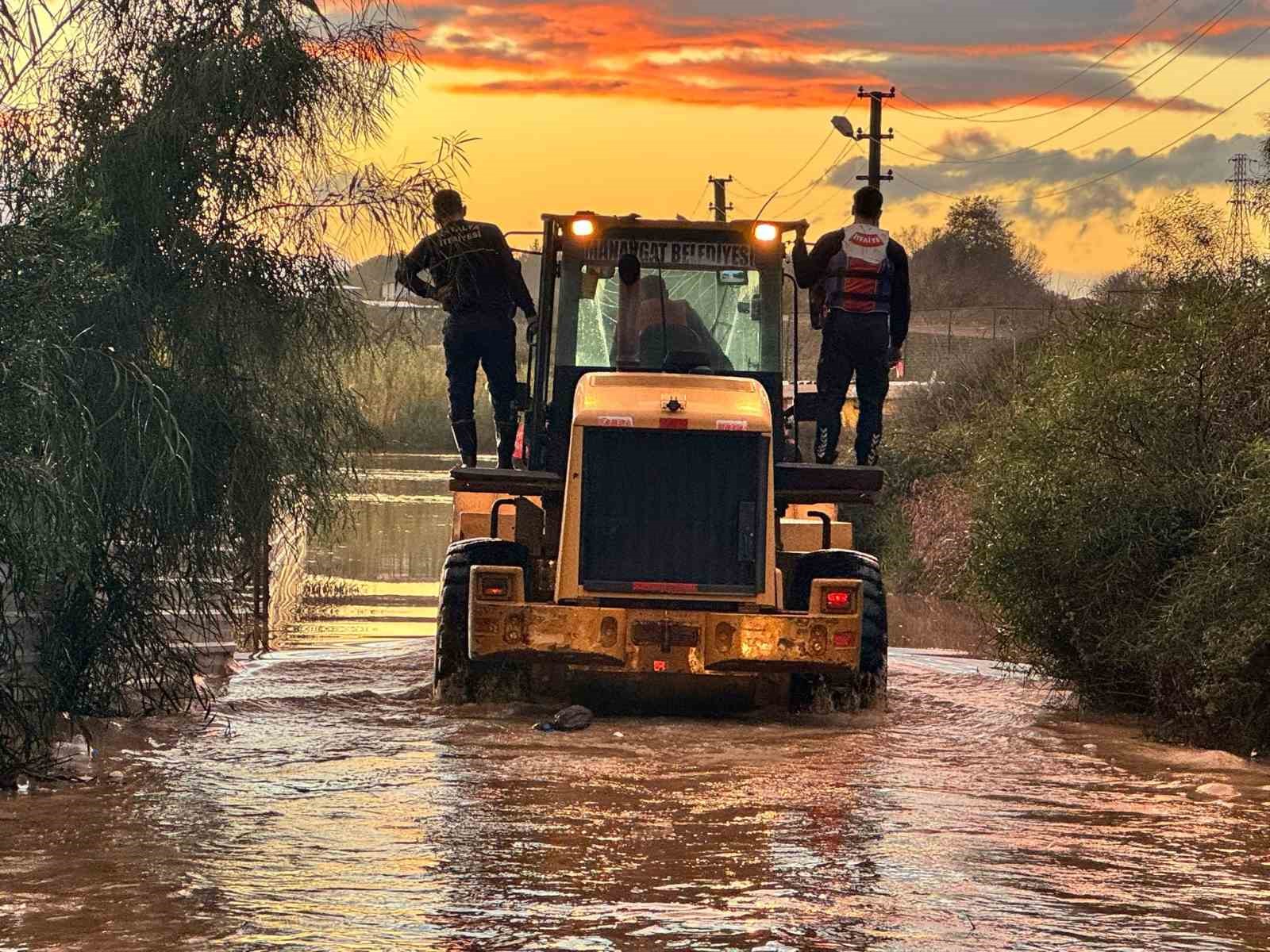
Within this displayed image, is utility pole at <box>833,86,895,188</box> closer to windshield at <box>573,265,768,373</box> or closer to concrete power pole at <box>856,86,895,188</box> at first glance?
concrete power pole at <box>856,86,895,188</box>

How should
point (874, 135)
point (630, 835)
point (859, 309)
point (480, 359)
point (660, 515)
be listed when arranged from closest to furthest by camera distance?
1. point (630, 835)
2. point (660, 515)
3. point (859, 309)
4. point (480, 359)
5. point (874, 135)

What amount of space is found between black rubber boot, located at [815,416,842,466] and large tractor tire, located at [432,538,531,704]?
2.31 m

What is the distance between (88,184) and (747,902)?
6.65 m

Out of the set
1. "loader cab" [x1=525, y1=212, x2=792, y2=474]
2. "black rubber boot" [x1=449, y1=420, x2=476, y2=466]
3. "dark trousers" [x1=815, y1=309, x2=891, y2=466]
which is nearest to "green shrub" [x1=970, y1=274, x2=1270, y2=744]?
"dark trousers" [x1=815, y1=309, x2=891, y2=466]

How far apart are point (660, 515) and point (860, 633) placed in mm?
1635

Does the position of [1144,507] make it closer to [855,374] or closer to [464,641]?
[855,374]

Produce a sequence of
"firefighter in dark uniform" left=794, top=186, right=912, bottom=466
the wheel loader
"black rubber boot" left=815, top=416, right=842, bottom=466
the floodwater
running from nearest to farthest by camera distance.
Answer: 1. the floodwater
2. the wheel loader
3. "firefighter in dark uniform" left=794, top=186, right=912, bottom=466
4. "black rubber boot" left=815, top=416, right=842, bottom=466

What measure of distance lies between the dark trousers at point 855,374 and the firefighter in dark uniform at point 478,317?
85.9 inches

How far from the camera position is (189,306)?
43.7 ft

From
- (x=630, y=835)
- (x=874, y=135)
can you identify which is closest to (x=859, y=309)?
(x=630, y=835)

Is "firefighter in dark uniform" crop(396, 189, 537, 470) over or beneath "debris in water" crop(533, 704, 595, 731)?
over

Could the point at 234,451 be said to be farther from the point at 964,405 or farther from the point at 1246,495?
the point at 964,405

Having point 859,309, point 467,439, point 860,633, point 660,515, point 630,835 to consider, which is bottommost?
point 630,835

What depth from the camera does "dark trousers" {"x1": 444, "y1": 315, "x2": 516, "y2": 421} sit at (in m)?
15.0
